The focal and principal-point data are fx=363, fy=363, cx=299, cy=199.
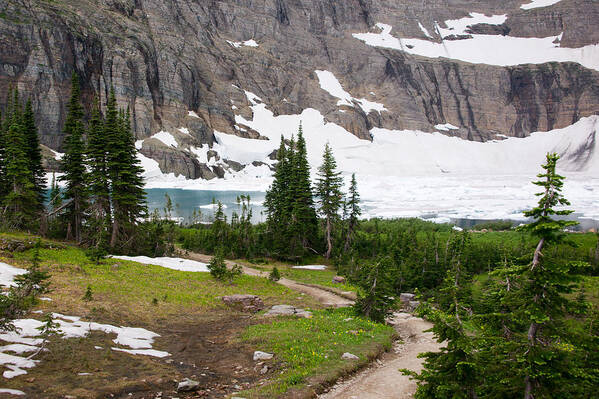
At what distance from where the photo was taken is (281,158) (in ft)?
160

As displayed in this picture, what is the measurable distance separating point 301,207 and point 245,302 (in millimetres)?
23824

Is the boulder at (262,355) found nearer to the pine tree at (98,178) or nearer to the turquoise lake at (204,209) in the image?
the pine tree at (98,178)

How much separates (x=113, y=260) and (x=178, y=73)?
189 m

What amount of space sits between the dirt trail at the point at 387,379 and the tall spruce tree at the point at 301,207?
86.7ft

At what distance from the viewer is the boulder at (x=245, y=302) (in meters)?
19.6

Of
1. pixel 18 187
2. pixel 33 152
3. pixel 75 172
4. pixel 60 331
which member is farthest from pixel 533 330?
pixel 33 152

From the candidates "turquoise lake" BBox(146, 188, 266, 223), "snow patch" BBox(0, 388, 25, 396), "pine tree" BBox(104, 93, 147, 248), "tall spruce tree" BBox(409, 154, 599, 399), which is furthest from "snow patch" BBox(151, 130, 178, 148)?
"tall spruce tree" BBox(409, 154, 599, 399)

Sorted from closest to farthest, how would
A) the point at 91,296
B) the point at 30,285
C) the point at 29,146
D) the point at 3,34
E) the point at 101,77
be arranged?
1. the point at 30,285
2. the point at 91,296
3. the point at 29,146
4. the point at 3,34
5. the point at 101,77

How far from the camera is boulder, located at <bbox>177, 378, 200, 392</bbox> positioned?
933 centimetres

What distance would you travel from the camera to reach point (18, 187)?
3006cm

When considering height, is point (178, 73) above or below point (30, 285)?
above

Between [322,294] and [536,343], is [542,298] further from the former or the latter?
[322,294]

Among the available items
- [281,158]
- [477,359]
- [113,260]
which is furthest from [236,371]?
[281,158]

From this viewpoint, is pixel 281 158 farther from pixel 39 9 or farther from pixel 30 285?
pixel 39 9
